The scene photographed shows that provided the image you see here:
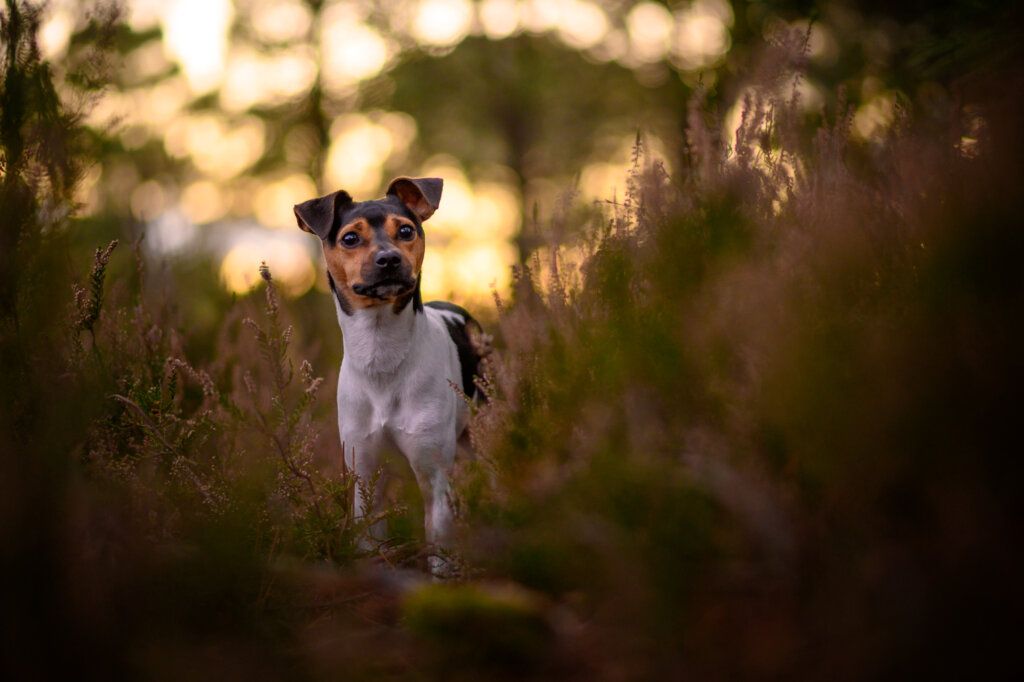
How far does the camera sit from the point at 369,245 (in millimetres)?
4016

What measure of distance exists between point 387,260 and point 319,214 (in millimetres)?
735

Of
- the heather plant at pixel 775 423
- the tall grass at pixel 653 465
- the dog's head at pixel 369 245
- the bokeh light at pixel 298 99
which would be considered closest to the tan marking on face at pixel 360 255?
the dog's head at pixel 369 245

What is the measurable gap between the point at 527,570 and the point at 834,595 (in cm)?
105

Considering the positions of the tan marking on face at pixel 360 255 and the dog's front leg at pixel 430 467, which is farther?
the tan marking on face at pixel 360 255

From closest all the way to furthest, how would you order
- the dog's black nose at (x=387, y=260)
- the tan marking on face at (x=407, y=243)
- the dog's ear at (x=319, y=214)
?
the dog's black nose at (x=387, y=260)
the tan marking on face at (x=407, y=243)
the dog's ear at (x=319, y=214)

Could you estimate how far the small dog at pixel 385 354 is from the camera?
154 inches

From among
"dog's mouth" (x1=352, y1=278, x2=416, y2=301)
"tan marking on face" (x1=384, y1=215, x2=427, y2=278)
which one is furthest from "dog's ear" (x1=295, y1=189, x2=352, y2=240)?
"dog's mouth" (x1=352, y1=278, x2=416, y2=301)

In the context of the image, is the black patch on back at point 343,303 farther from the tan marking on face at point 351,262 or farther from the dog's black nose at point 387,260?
the dog's black nose at point 387,260

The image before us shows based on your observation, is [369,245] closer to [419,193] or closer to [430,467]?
[419,193]

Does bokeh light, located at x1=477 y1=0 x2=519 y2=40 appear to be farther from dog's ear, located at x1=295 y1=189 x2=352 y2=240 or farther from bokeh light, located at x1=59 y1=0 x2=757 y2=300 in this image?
dog's ear, located at x1=295 y1=189 x2=352 y2=240

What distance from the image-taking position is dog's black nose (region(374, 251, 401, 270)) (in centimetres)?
384

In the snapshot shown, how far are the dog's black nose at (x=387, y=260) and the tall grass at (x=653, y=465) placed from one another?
830mm

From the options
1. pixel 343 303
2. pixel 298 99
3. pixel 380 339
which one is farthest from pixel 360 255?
pixel 298 99

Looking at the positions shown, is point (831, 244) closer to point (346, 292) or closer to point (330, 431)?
point (346, 292)
